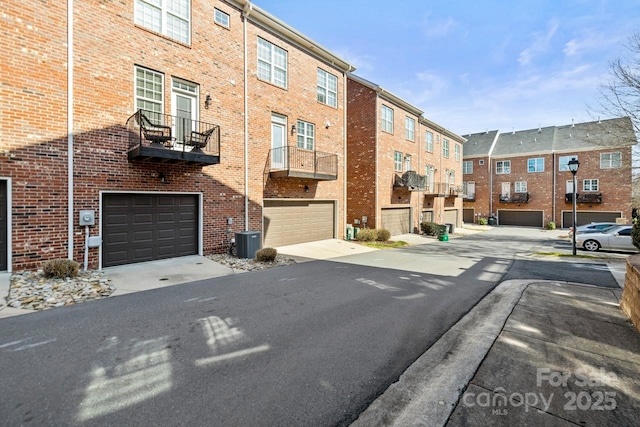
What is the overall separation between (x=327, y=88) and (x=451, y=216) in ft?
66.5

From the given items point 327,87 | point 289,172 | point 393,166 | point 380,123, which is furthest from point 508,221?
point 289,172

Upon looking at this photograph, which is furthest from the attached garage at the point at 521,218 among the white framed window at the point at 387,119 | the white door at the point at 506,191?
the white framed window at the point at 387,119

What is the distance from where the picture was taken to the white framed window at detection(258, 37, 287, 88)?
1262 centimetres

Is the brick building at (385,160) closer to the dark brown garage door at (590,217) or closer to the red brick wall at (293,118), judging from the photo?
the red brick wall at (293,118)

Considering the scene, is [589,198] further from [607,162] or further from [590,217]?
[607,162]

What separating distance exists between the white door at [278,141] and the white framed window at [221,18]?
3.84 metres

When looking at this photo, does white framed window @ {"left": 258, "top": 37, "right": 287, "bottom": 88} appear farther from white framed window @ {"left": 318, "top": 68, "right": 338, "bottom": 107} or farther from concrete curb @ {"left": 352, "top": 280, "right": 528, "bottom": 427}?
concrete curb @ {"left": 352, "top": 280, "right": 528, "bottom": 427}

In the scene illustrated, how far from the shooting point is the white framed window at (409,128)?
22.0 m

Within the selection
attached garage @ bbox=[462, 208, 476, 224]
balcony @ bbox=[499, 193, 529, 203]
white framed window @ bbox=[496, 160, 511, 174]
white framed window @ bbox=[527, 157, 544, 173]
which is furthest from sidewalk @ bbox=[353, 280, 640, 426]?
→ white framed window @ bbox=[496, 160, 511, 174]

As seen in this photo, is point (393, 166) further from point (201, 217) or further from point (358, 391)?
point (358, 391)

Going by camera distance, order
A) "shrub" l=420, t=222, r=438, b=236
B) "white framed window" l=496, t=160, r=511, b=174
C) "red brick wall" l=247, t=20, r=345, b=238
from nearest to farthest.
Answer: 1. "red brick wall" l=247, t=20, r=345, b=238
2. "shrub" l=420, t=222, r=438, b=236
3. "white framed window" l=496, t=160, r=511, b=174

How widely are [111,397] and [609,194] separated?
39127 millimetres

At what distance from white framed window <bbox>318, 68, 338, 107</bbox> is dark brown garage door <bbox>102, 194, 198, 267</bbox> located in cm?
903

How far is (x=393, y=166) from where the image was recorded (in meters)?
20.4
